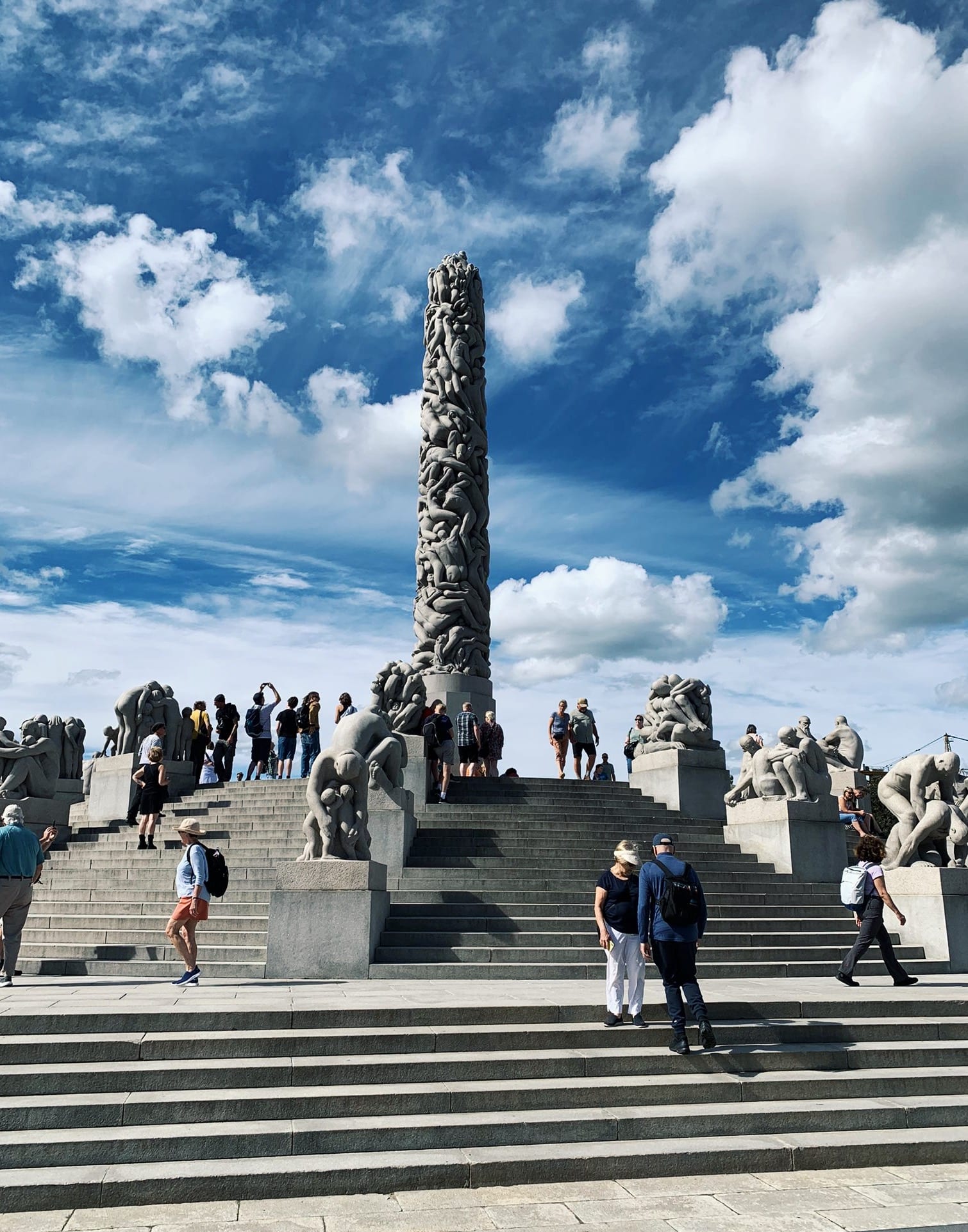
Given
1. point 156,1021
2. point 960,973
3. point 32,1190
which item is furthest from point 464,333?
point 32,1190

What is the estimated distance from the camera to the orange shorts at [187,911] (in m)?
9.52

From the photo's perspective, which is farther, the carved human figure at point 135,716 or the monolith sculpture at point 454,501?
the monolith sculpture at point 454,501

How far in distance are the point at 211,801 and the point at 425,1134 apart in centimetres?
1207

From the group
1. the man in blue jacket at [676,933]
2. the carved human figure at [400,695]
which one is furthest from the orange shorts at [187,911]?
the carved human figure at [400,695]

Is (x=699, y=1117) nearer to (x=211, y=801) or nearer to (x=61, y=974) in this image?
(x=61, y=974)

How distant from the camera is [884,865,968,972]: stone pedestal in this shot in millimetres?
12648

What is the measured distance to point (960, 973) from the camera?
40.5 ft

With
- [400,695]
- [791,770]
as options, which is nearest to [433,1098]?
[791,770]

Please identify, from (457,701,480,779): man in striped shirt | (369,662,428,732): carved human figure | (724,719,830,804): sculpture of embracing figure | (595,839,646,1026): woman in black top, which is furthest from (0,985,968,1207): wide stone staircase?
(457,701,480,779): man in striped shirt

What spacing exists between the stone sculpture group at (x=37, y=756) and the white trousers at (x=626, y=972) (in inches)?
500

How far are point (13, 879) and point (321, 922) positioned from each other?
3.10 metres

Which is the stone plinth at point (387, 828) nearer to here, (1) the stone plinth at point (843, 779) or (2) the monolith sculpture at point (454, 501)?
(1) the stone plinth at point (843, 779)

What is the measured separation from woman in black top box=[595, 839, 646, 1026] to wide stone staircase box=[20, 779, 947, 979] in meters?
3.39

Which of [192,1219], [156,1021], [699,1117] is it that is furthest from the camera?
[156,1021]
